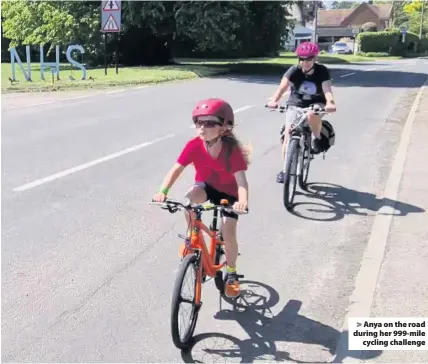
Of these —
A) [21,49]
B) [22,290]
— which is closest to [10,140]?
[22,290]

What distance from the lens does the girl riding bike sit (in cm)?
404

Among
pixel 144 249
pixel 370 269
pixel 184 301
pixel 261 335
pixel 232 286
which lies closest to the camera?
pixel 184 301

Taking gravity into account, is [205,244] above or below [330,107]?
below

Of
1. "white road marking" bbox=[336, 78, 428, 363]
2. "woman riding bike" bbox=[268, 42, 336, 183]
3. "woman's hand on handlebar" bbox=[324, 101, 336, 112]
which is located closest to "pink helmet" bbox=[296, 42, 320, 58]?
"woman riding bike" bbox=[268, 42, 336, 183]

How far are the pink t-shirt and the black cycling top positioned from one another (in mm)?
3386

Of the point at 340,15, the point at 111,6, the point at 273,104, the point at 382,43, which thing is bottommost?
the point at 382,43

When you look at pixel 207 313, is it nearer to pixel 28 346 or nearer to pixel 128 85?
pixel 28 346

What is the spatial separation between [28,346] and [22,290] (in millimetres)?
874

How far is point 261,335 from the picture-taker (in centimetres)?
414

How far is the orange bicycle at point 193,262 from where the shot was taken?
3754 millimetres

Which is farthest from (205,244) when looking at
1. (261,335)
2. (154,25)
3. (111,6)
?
(154,25)

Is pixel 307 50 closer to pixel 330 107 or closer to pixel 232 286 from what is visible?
pixel 330 107

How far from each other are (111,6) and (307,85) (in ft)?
62.8

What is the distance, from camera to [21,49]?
47.7 meters
